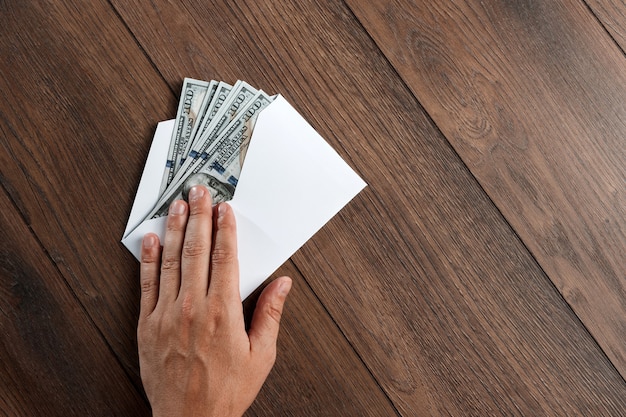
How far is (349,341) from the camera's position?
0.92 meters

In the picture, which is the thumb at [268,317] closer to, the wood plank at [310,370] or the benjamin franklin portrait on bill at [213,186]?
the wood plank at [310,370]

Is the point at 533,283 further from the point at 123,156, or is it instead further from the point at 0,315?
the point at 0,315

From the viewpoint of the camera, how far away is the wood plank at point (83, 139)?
35.2 inches

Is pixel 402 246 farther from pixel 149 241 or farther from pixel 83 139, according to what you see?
pixel 83 139

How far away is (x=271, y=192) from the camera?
0.90m

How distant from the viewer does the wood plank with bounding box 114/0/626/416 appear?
912 mm

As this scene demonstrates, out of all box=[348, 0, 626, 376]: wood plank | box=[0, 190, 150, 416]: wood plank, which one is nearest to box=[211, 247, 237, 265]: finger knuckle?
box=[0, 190, 150, 416]: wood plank

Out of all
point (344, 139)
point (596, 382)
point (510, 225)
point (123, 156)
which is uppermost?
point (123, 156)

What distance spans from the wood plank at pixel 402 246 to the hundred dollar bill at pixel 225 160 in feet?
0.19

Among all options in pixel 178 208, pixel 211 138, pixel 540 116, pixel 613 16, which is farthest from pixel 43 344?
pixel 613 16

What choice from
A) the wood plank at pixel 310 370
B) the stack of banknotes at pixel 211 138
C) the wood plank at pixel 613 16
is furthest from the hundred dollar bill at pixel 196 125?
the wood plank at pixel 613 16

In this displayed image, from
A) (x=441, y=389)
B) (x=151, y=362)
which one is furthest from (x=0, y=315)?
(x=441, y=389)

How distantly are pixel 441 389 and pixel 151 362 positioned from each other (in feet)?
1.50

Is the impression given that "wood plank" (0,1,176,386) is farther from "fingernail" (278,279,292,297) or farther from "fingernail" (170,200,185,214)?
"fingernail" (278,279,292,297)
